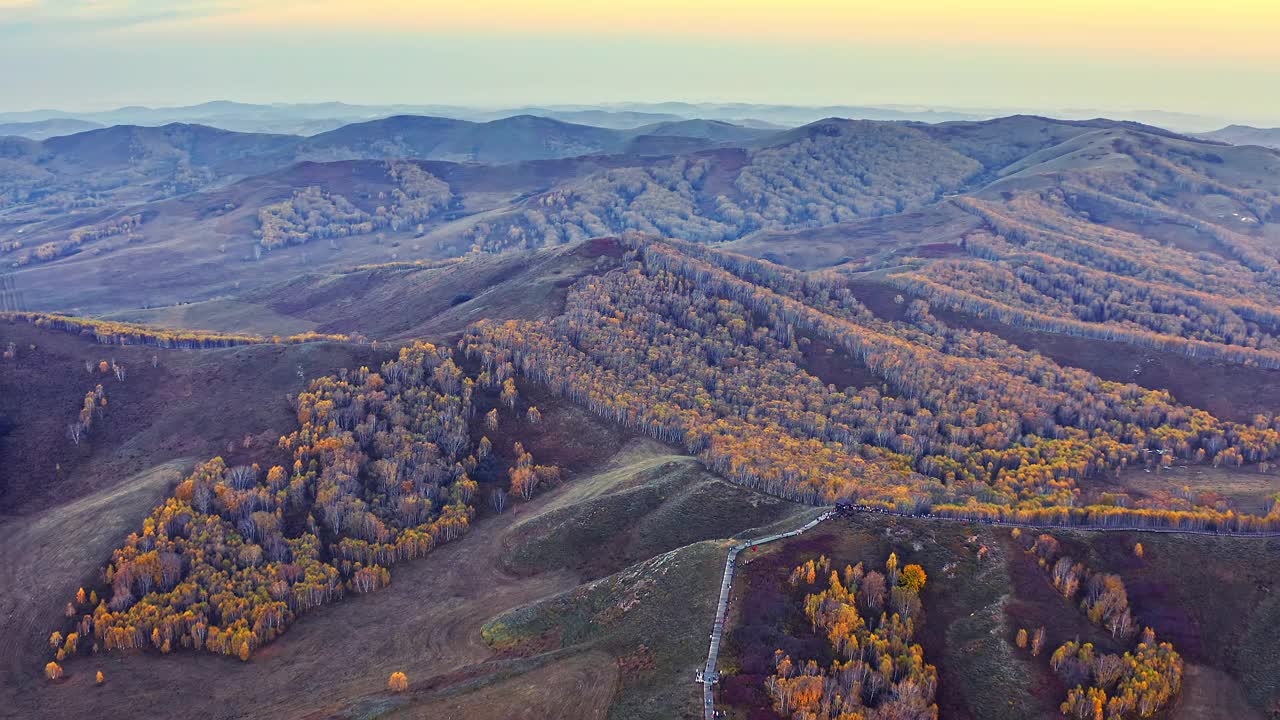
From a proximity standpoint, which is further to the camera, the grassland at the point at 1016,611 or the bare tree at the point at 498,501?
the bare tree at the point at 498,501

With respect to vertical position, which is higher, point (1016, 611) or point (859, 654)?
point (1016, 611)

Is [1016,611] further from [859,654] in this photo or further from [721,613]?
[721,613]

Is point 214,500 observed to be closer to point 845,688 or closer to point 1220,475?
point 845,688

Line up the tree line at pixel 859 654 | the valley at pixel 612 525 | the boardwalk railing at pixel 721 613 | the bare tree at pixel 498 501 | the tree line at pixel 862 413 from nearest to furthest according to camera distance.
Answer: the tree line at pixel 859 654, the boardwalk railing at pixel 721 613, the valley at pixel 612 525, the bare tree at pixel 498 501, the tree line at pixel 862 413

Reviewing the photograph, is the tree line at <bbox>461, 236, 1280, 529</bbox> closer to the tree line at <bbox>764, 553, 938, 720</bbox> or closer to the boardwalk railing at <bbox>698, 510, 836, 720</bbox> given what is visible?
the boardwalk railing at <bbox>698, 510, 836, 720</bbox>

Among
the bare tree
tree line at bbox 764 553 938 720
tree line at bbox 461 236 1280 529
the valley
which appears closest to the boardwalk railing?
the valley

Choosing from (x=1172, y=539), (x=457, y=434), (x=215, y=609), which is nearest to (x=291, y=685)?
(x=215, y=609)

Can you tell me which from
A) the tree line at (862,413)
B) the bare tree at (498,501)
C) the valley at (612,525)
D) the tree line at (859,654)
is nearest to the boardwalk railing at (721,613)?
the valley at (612,525)

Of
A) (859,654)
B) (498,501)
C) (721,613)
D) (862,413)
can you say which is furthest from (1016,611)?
(862,413)

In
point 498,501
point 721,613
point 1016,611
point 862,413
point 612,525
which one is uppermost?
point 1016,611

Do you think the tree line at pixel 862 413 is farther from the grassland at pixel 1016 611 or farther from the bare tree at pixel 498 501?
the bare tree at pixel 498 501

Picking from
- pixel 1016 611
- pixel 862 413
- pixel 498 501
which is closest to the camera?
pixel 1016 611
